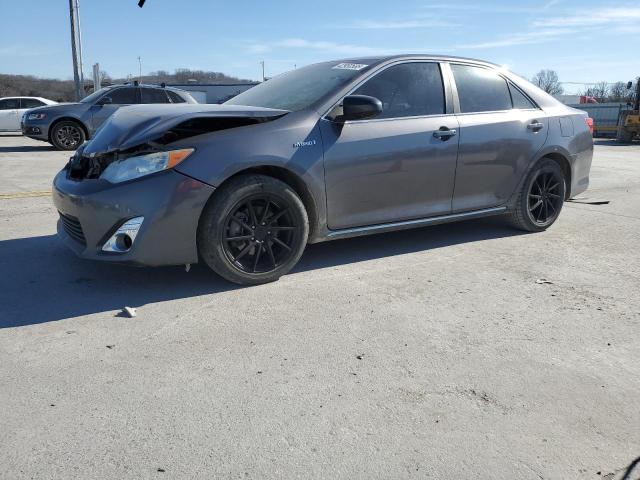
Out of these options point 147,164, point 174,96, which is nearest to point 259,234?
point 147,164

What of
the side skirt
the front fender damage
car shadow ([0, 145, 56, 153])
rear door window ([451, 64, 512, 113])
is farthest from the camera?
car shadow ([0, 145, 56, 153])

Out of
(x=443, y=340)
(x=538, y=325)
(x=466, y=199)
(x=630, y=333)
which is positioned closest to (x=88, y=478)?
(x=443, y=340)

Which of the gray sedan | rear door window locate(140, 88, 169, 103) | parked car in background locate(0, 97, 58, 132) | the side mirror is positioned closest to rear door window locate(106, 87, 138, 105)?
rear door window locate(140, 88, 169, 103)

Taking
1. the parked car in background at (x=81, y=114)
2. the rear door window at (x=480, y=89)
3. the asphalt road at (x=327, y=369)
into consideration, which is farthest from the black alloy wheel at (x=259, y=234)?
the parked car in background at (x=81, y=114)

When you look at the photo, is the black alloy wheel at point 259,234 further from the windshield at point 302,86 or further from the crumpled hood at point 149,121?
the windshield at point 302,86

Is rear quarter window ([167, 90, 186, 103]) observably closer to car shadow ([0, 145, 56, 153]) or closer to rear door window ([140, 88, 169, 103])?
rear door window ([140, 88, 169, 103])

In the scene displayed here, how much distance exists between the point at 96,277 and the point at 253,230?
1.20m

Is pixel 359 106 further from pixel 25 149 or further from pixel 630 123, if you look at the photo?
pixel 630 123

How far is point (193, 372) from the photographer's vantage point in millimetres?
2725

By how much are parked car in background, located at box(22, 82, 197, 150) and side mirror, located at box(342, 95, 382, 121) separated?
419 inches

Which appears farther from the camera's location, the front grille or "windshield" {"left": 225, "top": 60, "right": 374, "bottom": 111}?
"windshield" {"left": 225, "top": 60, "right": 374, "bottom": 111}

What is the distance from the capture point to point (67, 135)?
13.4 meters

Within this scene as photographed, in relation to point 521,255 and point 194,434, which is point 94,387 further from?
point 521,255

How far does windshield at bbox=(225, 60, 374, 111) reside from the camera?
429 cm
